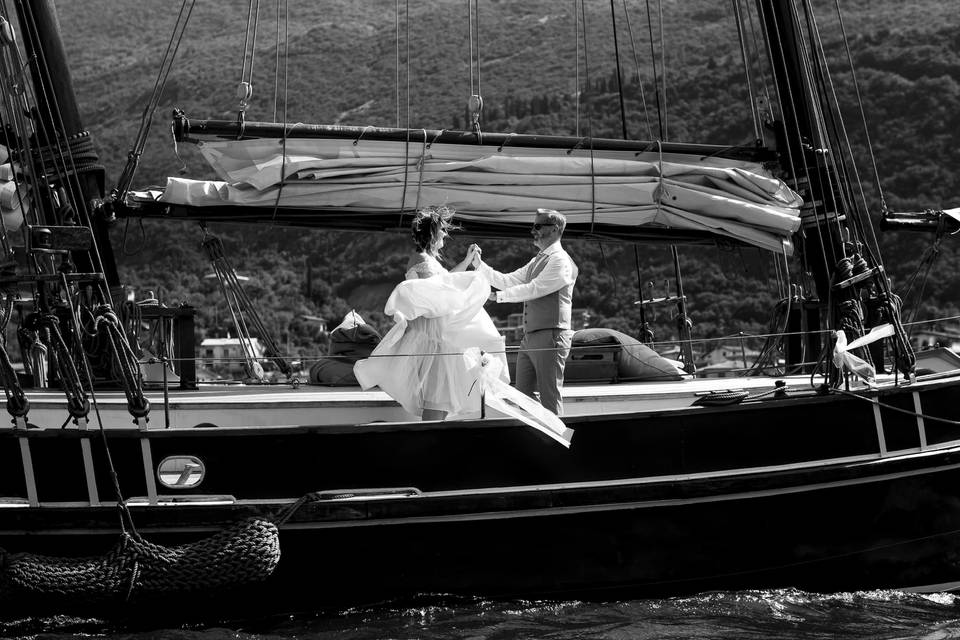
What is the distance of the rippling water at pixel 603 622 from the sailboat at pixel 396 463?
121 millimetres

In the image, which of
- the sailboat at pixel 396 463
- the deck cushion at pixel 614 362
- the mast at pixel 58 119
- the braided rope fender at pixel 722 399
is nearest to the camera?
the sailboat at pixel 396 463

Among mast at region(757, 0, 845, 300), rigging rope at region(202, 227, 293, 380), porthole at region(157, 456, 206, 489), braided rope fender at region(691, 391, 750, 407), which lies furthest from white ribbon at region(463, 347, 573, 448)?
mast at region(757, 0, 845, 300)

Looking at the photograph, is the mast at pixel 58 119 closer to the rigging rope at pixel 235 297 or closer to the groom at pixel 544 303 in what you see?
the rigging rope at pixel 235 297

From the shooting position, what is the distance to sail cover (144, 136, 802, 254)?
8422 millimetres

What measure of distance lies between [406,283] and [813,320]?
11.4 feet

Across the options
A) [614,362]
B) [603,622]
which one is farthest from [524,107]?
[603,622]

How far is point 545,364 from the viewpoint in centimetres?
734

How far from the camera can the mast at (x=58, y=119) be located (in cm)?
871

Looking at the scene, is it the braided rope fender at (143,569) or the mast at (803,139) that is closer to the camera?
the braided rope fender at (143,569)

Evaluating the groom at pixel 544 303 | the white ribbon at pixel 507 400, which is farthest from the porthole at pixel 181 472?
the groom at pixel 544 303

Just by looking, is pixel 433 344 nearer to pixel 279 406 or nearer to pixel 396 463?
pixel 396 463

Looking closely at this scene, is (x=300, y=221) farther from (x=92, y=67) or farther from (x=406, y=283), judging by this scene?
(x=92, y=67)

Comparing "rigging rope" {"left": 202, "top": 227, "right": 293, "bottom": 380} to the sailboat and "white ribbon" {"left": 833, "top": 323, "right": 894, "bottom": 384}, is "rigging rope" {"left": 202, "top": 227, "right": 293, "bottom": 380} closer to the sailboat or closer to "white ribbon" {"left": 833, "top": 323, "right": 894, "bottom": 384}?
the sailboat

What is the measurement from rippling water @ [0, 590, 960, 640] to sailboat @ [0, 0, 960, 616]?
4.8 inches
